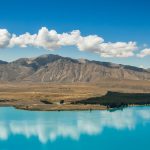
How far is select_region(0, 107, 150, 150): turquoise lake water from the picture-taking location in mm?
67688

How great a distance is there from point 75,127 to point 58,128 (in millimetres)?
4382

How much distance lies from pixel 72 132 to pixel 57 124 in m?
10.6

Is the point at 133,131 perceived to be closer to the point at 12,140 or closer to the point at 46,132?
the point at 46,132

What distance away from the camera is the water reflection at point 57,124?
79.1 metres

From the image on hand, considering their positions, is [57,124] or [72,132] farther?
[57,124]

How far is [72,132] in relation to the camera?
8081 cm

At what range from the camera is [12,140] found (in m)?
72.5

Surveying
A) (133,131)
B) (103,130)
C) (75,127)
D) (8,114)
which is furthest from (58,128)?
(8,114)

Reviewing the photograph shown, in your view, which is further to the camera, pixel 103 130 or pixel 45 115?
pixel 45 115

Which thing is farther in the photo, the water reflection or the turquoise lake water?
the water reflection

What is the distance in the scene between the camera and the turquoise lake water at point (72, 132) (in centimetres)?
6769

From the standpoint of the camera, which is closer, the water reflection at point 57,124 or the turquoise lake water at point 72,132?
the turquoise lake water at point 72,132

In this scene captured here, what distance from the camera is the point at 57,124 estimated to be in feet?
298

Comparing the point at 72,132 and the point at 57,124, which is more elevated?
the point at 57,124
